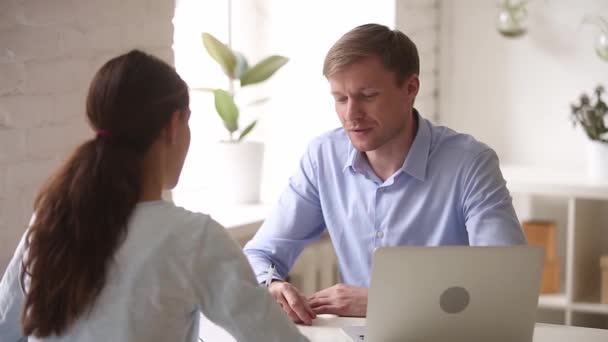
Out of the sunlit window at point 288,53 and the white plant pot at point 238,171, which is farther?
the sunlit window at point 288,53

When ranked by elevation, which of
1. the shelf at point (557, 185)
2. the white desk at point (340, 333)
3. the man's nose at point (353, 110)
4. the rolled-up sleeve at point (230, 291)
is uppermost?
the man's nose at point (353, 110)

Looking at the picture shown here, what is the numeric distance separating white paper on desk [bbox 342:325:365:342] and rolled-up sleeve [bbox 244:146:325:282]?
17.9 inches

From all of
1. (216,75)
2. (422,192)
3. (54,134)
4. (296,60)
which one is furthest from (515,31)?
(54,134)

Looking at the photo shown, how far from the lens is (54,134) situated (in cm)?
207

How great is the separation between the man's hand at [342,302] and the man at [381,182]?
0.13 meters

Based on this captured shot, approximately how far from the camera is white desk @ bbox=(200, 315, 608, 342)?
5.74ft

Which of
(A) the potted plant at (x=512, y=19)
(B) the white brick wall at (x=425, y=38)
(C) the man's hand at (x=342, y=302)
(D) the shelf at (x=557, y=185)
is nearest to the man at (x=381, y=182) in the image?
(C) the man's hand at (x=342, y=302)

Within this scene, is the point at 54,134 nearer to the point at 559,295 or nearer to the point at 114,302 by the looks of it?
the point at 114,302

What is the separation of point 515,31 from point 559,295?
106 cm

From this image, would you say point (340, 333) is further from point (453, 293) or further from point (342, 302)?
point (453, 293)

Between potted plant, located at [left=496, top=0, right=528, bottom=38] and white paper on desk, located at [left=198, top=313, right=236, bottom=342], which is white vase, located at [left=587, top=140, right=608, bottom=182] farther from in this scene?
white paper on desk, located at [left=198, top=313, right=236, bottom=342]

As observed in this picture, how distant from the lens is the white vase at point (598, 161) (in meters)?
3.18

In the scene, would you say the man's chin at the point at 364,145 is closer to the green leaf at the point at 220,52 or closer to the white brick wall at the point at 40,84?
the white brick wall at the point at 40,84

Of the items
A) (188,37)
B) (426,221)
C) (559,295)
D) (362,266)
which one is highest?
(188,37)
